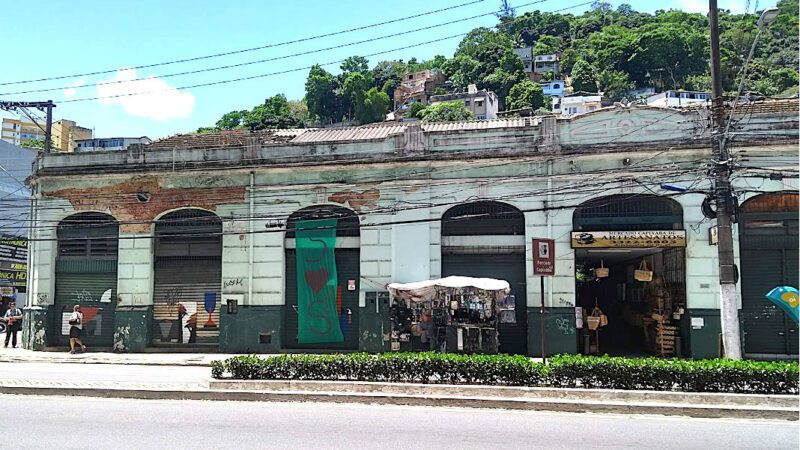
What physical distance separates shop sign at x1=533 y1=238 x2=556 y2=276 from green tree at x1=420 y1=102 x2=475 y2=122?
9212 centimetres

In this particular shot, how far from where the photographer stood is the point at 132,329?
72.8 feet

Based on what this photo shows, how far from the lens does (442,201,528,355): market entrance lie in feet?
67.0

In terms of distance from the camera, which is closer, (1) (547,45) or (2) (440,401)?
(2) (440,401)

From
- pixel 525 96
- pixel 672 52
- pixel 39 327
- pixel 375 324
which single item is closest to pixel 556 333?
pixel 375 324

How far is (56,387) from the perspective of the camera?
12750 millimetres

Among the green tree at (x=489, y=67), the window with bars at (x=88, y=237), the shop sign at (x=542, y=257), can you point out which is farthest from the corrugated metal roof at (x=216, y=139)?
the green tree at (x=489, y=67)

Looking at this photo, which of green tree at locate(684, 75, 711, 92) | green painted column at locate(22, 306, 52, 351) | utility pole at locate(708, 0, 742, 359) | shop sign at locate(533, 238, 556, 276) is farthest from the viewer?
green tree at locate(684, 75, 711, 92)

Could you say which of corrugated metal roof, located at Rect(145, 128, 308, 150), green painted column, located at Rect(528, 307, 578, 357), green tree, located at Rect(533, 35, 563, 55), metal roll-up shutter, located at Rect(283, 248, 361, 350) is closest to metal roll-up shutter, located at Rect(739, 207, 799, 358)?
green painted column, located at Rect(528, 307, 578, 357)

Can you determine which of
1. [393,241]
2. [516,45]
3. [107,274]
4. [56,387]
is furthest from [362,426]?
[516,45]

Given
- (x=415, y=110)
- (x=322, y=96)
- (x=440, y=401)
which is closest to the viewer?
(x=440, y=401)

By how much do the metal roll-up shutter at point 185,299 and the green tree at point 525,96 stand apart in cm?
11156

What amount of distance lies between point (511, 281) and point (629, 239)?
3.83 metres

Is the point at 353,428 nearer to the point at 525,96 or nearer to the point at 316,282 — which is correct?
the point at 316,282

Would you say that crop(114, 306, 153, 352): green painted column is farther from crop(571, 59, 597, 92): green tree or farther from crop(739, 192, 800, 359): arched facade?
crop(571, 59, 597, 92): green tree
